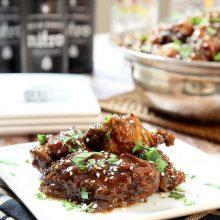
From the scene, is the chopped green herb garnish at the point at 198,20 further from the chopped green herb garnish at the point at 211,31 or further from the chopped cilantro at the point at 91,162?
the chopped cilantro at the point at 91,162

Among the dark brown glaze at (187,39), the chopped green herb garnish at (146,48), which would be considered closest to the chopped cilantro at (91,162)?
the dark brown glaze at (187,39)

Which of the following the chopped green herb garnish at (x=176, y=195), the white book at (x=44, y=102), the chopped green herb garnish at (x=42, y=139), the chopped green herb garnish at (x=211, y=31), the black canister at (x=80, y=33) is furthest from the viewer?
the black canister at (x=80, y=33)

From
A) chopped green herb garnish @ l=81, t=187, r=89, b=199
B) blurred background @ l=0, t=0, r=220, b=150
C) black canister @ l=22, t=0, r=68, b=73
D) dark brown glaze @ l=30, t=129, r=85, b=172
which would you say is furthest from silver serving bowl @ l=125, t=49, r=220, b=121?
chopped green herb garnish @ l=81, t=187, r=89, b=199

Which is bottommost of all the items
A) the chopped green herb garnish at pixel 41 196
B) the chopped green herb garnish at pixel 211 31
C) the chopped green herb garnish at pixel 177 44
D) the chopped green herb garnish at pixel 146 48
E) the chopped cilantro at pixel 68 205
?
the chopped cilantro at pixel 68 205

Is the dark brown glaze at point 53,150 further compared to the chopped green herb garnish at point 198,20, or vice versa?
the chopped green herb garnish at point 198,20

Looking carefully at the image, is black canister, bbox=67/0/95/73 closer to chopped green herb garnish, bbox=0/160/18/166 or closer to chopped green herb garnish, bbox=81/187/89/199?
chopped green herb garnish, bbox=0/160/18/166

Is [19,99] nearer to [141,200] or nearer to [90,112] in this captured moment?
[90,112]

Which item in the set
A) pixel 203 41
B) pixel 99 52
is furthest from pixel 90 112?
pixel 99 52
